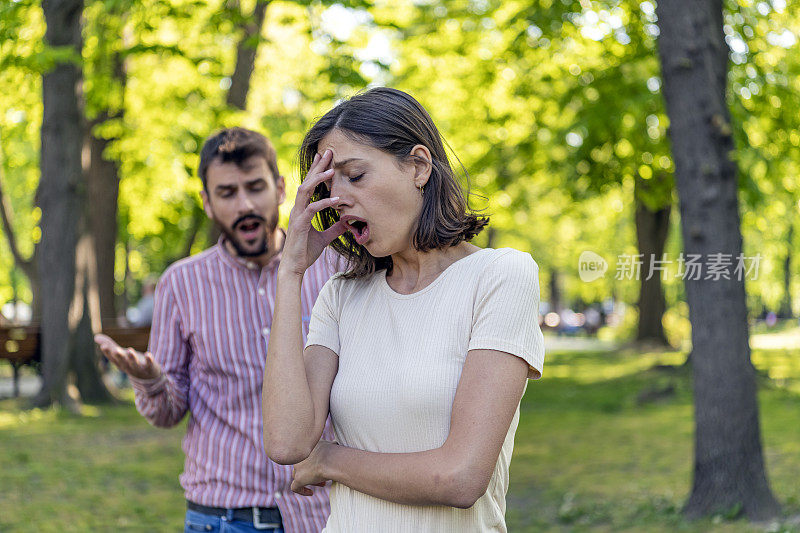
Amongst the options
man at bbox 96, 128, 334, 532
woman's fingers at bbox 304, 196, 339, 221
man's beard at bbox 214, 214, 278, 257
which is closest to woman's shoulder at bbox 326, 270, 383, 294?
woman's fingers at bbox 304, 196, 339, 221

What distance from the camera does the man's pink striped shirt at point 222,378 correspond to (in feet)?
10.7

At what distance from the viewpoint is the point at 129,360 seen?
313 cm

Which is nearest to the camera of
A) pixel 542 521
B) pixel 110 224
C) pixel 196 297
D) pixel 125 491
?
pixel 196 297

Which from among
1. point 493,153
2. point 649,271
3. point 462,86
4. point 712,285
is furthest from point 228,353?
point 649,271

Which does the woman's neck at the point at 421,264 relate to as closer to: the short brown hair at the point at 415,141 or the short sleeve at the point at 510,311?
the short brown hair at the point at 415,141

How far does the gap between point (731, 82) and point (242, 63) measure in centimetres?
766

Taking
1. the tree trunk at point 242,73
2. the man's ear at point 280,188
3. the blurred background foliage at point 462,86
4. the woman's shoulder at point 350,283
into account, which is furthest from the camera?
the tree trunk at point 242,73

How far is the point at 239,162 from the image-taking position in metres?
3.57

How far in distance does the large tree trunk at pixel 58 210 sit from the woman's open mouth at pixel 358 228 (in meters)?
11.2

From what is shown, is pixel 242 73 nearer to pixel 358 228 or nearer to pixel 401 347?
pixel 358 228

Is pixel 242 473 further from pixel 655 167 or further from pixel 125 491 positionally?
pixel 655 167

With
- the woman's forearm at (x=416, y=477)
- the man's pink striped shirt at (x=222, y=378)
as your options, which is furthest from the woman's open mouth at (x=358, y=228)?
the man's pink striped shirt at (x=222, y=378)

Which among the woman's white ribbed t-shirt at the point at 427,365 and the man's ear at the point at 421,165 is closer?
the woman's white ribbed t-shirt at the point at 427,365

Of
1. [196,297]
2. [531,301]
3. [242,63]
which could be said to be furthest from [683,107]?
[242,63]
